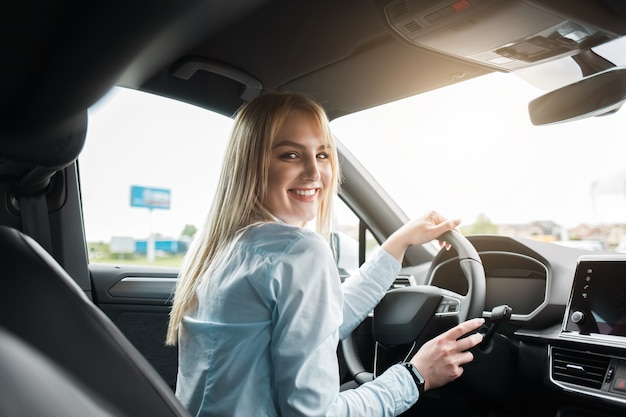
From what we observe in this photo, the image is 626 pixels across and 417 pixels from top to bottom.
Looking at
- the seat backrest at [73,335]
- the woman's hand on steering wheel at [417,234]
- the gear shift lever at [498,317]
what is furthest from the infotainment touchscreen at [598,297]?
the seat backrest at [73,335]

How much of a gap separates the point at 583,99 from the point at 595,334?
2.22 ft

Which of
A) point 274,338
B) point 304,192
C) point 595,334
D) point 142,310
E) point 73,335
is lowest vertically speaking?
point 142,310

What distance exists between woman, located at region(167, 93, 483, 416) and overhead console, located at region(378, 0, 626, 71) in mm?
452

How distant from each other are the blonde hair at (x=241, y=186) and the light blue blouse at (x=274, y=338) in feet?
0.32

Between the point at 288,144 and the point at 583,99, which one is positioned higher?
the point at 583,99

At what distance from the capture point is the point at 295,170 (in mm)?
1603

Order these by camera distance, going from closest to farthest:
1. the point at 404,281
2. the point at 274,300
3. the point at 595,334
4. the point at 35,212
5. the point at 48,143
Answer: the point at 48,143 → the point at 274,300 → the point at 595,334 → the point at 404,281 → the point at 35,212

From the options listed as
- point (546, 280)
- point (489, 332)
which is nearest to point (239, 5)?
point (489, 332)

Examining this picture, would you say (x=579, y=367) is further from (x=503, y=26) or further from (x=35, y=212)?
(x=35, y=212)

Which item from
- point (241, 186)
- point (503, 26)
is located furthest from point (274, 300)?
point (503, 26)

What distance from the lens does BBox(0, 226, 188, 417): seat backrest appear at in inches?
32.6

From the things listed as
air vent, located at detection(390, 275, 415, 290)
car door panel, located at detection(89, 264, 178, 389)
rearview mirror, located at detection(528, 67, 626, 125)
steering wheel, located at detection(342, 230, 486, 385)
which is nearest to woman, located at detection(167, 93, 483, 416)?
steering wheel, located at detection(342, 230, 486, 385)

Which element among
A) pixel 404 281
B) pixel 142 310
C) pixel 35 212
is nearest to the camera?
pixel 404 281

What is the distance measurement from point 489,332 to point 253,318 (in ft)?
2.32
